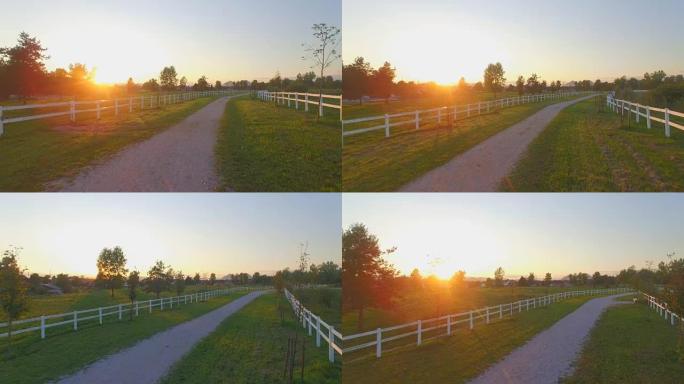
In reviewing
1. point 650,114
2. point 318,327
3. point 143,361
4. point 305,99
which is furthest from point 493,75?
point 143,361

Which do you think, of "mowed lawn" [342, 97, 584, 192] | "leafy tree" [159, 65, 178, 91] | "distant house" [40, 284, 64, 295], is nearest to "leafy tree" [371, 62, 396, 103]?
"mowed lawn" [342, 97, 584, 192]

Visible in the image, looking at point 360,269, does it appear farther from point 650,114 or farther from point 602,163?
point 650,114

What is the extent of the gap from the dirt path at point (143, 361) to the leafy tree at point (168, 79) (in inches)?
903

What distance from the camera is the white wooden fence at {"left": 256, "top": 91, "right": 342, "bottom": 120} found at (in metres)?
16.8

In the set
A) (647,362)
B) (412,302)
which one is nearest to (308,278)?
(412,302)

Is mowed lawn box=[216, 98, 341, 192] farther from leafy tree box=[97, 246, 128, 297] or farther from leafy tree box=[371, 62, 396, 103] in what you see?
leafy tree box=[97, 246, 128, 297]

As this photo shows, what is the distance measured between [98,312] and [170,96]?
62.1 ft

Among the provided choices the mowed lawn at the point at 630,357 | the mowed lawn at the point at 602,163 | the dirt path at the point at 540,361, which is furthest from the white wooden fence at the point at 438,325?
the mowed lawn at the point at 602,163

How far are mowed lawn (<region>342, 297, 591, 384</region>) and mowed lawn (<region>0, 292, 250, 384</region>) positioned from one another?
467 cm

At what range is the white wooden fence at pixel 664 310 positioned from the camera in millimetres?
13120

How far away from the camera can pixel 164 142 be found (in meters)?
10.7

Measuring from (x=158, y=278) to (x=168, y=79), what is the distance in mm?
17040

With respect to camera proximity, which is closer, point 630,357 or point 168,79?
point 630,357

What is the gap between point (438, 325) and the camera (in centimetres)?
1121
